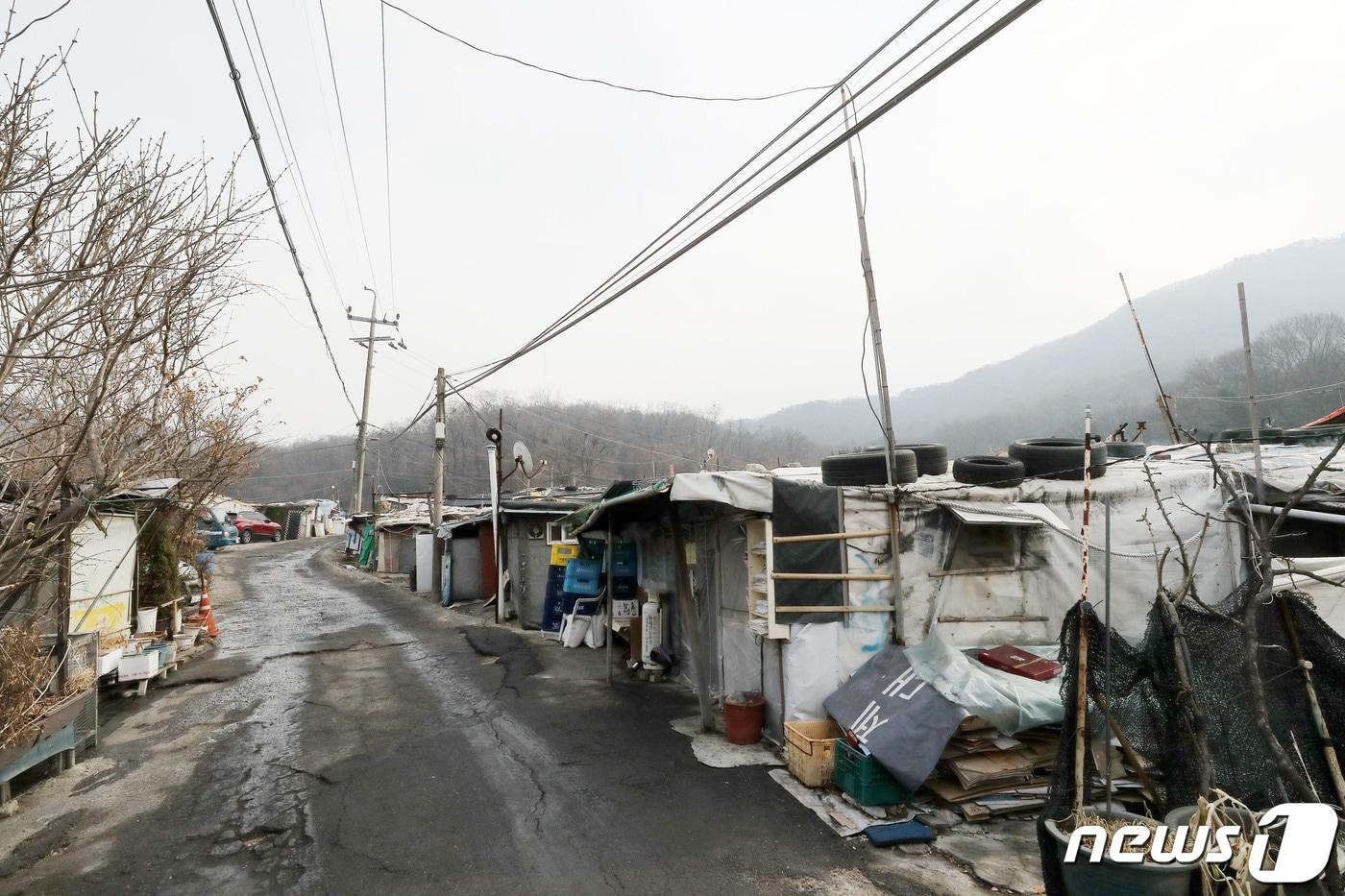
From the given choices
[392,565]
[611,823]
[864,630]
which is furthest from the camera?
[392,565]

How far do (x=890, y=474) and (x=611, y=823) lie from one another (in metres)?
4.58

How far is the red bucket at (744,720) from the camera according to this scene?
8.44 metres

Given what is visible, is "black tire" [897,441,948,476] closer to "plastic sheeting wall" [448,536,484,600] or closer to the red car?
"plastic sheeting wall" [448,536,484,600]

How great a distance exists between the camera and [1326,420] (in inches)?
603

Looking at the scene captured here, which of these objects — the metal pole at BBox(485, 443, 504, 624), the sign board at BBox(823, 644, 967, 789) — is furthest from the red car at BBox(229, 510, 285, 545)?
the sign board at BBox(823, 644, 967, 789)

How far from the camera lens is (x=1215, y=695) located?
16.2 ft

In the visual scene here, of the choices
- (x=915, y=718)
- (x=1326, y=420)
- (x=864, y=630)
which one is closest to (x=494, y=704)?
(x=864, y=630)

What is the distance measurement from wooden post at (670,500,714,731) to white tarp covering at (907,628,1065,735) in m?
2.97

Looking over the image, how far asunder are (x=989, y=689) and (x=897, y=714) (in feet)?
2.84

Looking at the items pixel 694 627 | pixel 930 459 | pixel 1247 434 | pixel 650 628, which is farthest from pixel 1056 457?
pixel 650 628

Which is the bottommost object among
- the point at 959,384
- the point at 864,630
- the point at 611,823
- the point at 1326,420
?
the point at 611,823

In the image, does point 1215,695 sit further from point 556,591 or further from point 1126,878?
point 556,591

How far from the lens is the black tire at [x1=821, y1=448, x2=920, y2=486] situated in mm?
8109

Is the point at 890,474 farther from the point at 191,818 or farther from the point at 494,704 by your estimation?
the point at 191,818
